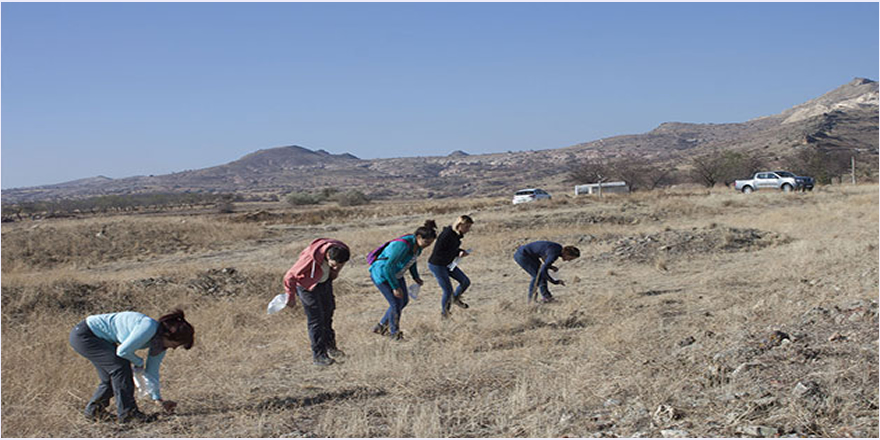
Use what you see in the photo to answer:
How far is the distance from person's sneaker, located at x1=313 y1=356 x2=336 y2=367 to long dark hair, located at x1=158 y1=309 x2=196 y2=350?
207 cm

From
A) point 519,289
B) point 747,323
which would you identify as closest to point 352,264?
point 519,289

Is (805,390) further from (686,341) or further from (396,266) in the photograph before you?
(396,266)

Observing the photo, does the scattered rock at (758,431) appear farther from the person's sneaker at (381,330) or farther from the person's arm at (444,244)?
the person's arm at (444,244)

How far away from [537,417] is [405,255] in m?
3.25

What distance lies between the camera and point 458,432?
5.07 meters

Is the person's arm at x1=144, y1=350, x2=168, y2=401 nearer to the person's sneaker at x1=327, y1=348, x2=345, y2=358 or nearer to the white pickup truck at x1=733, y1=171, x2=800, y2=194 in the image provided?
the person's sneaker at x1=327, y1=348, x2=345, y2=358

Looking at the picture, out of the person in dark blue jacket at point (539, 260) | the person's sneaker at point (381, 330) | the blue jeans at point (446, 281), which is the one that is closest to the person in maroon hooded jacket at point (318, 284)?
the person's sneaker at point (381, 330)

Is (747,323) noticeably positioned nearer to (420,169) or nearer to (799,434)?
(799,434)

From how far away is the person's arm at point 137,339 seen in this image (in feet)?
17.0

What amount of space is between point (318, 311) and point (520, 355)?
2.04m

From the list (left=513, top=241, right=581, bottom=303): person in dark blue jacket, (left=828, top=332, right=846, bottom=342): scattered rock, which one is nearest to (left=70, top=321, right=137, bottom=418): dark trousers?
(left=828, top=332, right=846, bottom=342): scattered rock

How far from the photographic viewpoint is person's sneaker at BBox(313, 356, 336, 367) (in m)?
7.24

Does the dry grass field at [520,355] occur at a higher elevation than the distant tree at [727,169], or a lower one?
lower

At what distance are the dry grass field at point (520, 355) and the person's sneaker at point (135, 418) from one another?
0.07 metres
